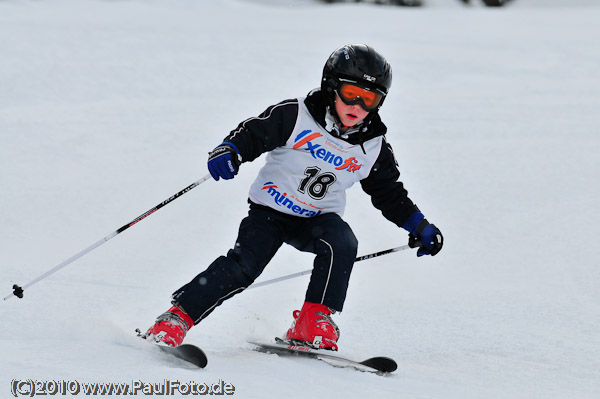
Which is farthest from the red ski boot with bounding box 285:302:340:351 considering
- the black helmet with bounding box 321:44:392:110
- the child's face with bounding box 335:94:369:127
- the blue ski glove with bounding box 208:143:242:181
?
the black helmet with bounding box 321:44:392:110

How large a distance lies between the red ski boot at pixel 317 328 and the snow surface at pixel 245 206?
0.91ft

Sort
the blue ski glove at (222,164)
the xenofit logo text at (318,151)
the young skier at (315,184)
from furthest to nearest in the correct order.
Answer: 1. the xenofit logo text at (318,151)
2. the young skier at (315,184)
3. the blue ski glove at (222,164)

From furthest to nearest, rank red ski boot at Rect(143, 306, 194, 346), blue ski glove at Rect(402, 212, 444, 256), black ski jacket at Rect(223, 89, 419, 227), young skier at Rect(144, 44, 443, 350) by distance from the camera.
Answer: blue ski glove at Rect(402, 212, 444, 256), black ski jacket at Rect(223, 89, 419, 227), young skier at Rect(144, 44, 443, 350), red ski boot at Rect(143, 306, 194, 346)

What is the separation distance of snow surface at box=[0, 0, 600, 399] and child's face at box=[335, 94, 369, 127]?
47.3 inches

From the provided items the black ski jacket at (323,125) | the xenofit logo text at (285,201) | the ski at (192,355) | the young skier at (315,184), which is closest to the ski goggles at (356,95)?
the young skier at (315,184)

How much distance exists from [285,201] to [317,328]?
675 mm

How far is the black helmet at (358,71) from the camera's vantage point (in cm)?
378

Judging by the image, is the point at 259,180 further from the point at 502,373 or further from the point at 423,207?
the point at 423,207

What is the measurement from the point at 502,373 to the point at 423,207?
3.39 m

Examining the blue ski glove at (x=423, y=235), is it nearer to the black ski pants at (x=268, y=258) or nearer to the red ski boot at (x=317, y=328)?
the black ski pants at (x=268, y=258)

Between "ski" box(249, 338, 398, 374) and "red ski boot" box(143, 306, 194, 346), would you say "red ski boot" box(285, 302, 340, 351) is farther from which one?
"red ski boot" box(143, 306, 194, 346)

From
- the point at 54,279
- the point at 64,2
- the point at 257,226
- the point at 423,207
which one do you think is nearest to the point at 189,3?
the point at 64,2

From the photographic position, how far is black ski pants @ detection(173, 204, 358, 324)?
353 cm

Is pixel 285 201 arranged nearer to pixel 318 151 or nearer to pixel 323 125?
pixel 318 151
